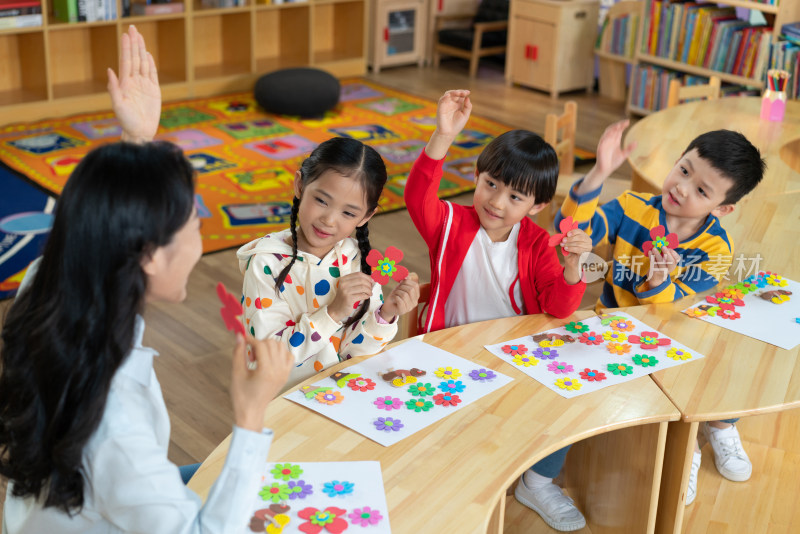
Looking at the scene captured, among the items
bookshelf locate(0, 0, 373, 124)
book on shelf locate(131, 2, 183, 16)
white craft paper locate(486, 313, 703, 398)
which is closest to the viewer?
white craft paper locate(486, 313, 703, 398)

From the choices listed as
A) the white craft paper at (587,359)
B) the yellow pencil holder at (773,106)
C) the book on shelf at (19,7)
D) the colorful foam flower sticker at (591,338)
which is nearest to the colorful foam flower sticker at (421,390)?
the white craft paper at (587,359)

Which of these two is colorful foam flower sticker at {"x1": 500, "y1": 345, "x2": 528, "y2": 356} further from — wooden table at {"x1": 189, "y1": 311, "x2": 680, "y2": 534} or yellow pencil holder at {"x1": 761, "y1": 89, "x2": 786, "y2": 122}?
yellow pencil holder at {"x1": 761, "y1": 89, "x2": 786, "y2": 122}

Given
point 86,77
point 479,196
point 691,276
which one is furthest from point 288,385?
point 86,77

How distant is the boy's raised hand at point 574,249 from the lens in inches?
80.7

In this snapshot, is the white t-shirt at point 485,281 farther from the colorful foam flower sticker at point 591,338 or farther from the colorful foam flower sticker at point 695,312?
the colorful foam flower sticker at point 695,312

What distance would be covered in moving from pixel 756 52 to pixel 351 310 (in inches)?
197

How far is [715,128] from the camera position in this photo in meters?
3.96

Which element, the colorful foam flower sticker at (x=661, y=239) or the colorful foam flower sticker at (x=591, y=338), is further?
the colorful foam flower sticker at (x=661, y=239)

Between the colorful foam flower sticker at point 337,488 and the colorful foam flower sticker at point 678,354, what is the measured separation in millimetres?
886

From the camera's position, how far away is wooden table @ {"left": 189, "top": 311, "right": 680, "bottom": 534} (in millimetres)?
1484

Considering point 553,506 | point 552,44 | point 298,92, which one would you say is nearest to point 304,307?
point 553,506

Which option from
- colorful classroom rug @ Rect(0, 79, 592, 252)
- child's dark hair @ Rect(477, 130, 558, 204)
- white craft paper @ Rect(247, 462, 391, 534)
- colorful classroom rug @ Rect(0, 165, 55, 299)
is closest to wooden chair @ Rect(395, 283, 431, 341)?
child's dark hair @ Rect(477, 130, 558, 204)

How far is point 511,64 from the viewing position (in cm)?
730

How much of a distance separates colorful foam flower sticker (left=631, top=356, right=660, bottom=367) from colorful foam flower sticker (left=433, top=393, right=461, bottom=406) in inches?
18.2
